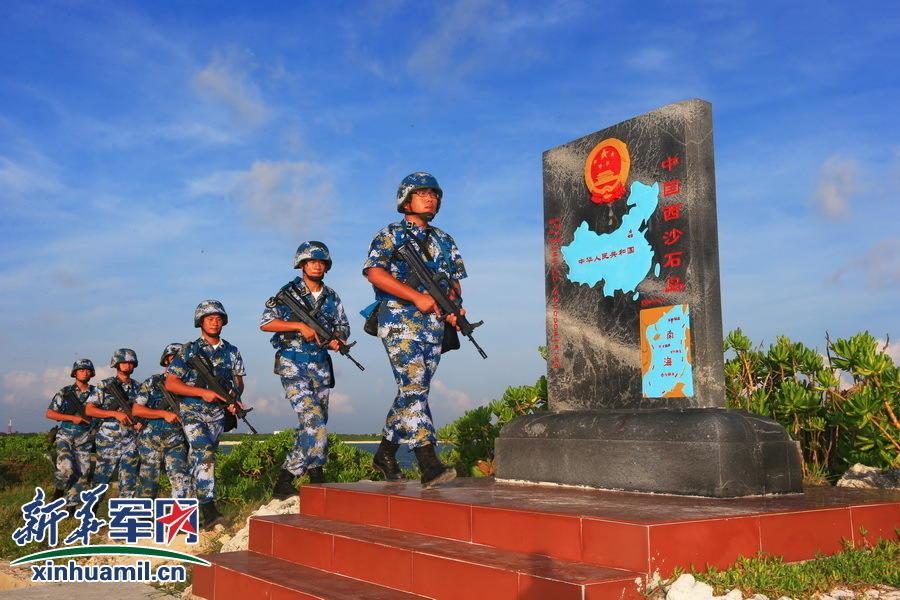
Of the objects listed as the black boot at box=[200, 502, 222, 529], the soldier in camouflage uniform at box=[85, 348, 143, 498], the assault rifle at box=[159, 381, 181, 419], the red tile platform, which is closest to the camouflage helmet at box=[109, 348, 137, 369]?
the soldier in camouflage uniform at box=[85, 348, 143, 498]

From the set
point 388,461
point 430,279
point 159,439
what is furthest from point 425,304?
point 159,439

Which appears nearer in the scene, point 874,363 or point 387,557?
point 387,557

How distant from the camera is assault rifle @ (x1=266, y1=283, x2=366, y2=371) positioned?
711 centimetres

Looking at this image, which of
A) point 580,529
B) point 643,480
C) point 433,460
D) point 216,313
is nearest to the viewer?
point 580,529

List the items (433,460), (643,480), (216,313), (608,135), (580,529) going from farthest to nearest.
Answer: (216,313) < (608,135) < (433,460) < (643,480) < (580,529)

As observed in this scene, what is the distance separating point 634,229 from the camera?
569 cm

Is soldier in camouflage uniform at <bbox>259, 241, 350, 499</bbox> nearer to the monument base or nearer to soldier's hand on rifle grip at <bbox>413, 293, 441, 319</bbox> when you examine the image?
soldier's hand on rifle grip at <bbox>413, 293, 441, 319</bbox>

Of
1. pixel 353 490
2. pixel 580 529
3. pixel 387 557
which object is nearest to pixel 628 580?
pixel 580 529

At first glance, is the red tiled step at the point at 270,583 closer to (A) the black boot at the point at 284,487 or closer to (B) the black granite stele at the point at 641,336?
(A) the black boot at the point at 284,487

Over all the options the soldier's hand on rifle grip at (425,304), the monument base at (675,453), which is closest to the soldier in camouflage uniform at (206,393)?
the soldier's hand on rifle grip at (425,304)

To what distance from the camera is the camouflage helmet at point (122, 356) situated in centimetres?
1104

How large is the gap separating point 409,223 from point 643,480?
8.37ft

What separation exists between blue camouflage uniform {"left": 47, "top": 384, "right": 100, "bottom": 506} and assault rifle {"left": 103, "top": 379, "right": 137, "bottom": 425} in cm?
132

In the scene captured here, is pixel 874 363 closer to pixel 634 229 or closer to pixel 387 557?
pixel 634 229
